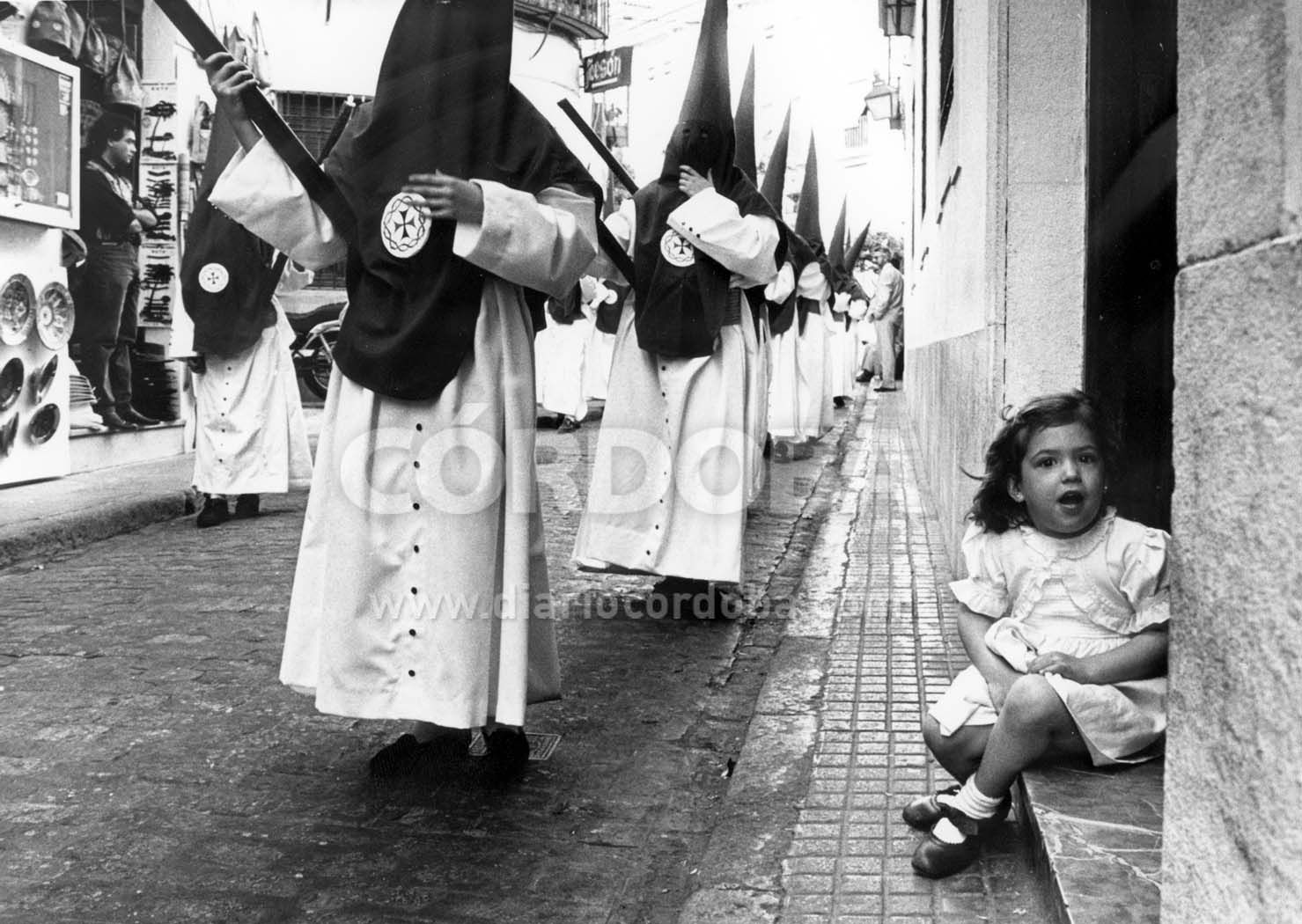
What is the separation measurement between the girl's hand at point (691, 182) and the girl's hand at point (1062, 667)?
3274 mm

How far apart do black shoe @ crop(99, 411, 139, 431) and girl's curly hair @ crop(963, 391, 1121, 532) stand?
29.4ft

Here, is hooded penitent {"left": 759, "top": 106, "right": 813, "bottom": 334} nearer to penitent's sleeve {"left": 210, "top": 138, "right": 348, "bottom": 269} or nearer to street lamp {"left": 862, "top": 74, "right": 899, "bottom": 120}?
penitent's sleeve {"left": 210, "top": 138, "right": 348, "bottom": 269}

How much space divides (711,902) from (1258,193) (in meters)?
1.85

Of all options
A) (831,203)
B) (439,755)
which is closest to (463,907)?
(439,755)

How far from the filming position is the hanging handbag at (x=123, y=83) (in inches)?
442

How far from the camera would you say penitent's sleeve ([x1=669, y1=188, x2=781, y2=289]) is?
596 cm

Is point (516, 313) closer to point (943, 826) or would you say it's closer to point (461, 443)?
point (461, 443)

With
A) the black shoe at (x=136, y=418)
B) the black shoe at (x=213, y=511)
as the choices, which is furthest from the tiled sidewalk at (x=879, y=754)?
the black shoe at (x=136, y=418)

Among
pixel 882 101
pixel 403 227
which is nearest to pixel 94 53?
pixel 403 227

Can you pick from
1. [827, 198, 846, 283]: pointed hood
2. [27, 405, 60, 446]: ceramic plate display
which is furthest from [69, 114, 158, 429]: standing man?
[827, 198, 846, 283]: pointed hood

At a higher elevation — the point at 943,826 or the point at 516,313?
the point at 516,313

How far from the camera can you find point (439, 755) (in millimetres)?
4012

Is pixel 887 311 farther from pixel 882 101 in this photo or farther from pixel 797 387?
pixel 797 387

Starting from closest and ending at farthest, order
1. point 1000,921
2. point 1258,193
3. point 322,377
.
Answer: point 1258,193
point 1000,921
point 322,377
